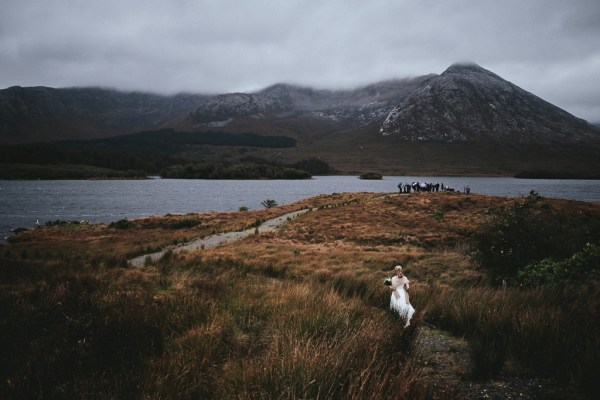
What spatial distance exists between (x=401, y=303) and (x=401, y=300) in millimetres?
99

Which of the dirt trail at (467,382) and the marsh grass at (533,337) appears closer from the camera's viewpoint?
the dirt trail at (467,382)

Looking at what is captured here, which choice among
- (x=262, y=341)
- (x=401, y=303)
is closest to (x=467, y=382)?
(x=401, y=303)

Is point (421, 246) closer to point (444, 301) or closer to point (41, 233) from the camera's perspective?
point (444, 301)

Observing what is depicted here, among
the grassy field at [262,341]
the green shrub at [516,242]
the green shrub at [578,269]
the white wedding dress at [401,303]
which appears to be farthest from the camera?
the green shrub at [516,242]

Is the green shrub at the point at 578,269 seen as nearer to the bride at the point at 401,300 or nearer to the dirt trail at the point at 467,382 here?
the bride at the point at 401,300

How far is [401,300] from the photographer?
6.88m

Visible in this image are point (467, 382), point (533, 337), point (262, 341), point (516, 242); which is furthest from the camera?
point (516, 242)

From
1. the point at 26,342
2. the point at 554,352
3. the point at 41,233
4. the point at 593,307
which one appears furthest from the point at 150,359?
the point at 41,233

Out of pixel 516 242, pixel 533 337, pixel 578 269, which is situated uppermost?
pixel 533 337

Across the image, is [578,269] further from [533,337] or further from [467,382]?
[467,382]

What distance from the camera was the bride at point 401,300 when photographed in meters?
6.50

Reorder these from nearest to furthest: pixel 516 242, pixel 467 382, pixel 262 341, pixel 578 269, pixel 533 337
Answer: pixel 467 382 → pixel 533 337 → pixel 262 341 → pixel 578 269 → pixel 516 242

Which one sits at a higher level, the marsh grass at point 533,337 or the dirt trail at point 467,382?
the marsh grass at point 533,337

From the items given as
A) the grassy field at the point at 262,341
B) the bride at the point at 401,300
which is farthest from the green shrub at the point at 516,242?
the bride at the point at 401,300
